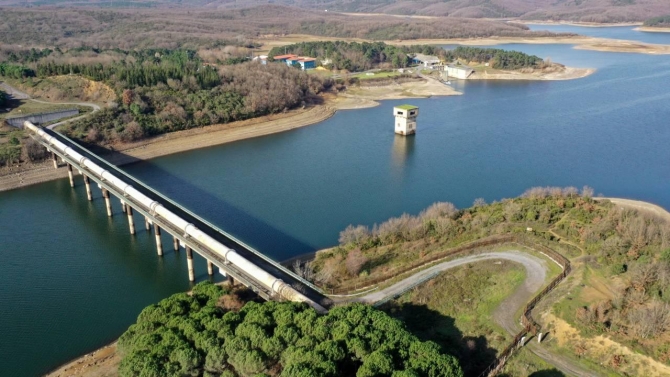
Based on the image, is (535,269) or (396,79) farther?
(396,79)

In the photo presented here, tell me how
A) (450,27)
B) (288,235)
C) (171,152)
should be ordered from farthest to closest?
(450,27)
(171,152)
(288,235)

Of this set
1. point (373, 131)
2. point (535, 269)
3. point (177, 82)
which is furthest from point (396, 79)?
point (535, 269)

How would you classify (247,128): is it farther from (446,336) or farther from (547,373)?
(547,373)

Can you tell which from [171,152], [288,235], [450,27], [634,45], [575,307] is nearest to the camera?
[575,307]

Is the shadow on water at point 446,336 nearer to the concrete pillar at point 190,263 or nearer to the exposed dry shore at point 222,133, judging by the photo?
the concrete pillar at point 190,263

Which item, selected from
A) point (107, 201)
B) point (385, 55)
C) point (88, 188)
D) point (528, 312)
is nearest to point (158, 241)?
point (107, 201)

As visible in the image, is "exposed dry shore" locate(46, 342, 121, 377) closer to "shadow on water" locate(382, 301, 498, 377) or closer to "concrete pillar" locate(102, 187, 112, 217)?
"shadow on water" locate(382, 301, 498, 377)

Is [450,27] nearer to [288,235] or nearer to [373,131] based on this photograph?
[373,131]
